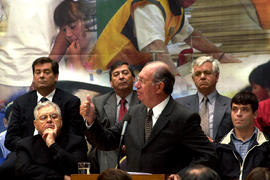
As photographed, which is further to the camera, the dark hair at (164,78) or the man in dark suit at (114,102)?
the man in dark suit at (114,102)

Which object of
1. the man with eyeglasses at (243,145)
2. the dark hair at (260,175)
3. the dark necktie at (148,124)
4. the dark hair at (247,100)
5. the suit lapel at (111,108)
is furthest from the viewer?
the suit lapel at (111,108)

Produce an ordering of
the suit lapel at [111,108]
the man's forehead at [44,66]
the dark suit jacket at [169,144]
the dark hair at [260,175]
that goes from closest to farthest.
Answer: the dark hair at [260,175], the dark suit jacket at [169,144], the suit lapel at [111,108], the man's forehead at [44,66]

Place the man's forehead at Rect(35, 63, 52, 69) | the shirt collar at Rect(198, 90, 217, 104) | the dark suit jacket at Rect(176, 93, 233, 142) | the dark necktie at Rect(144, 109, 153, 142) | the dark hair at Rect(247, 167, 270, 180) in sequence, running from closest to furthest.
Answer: the dark hair at Rect(247, 167, 270, 180), the dark necktie at Rect(144, 109, 153, 142), the dark suit jacket at Rect(176, 93, 233, 142), the shirt collar at Rect(198, 90, 217, 104), the man's forehead at Rect(35, 63, 52, 69)

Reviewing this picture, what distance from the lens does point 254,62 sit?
5.59 metres

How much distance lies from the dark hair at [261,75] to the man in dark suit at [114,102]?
1.34 m

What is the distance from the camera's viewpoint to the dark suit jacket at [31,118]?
483 centimetres

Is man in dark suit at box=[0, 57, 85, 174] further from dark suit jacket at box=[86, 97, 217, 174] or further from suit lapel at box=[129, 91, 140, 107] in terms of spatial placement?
dark suit jacket at box=[86, 97, 217, 174]

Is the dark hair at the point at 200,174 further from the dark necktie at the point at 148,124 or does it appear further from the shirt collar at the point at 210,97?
the shirt collar at the point at 210,97

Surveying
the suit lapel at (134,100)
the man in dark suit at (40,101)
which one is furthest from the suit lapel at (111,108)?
the man in dark suit at (40,101)

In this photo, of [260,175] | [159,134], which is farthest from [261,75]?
[260,175]

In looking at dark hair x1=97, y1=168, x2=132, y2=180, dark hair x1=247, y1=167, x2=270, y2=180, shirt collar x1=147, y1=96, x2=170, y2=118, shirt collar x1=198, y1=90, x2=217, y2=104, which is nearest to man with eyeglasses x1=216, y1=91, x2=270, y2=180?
shirt collar x1=198, y1=90, x2=217, y2=104

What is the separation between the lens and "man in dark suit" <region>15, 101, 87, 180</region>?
4.29 meters

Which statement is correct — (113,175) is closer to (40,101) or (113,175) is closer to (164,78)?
(164,78)

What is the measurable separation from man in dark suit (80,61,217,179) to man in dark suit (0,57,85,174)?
119cm
